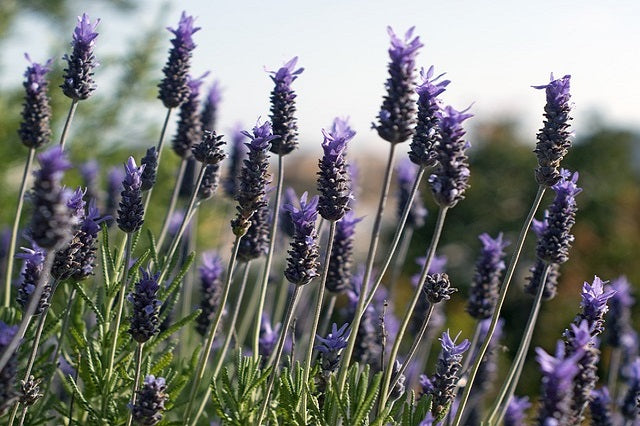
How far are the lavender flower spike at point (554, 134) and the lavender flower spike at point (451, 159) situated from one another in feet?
1.26

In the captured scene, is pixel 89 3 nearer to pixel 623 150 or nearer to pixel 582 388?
pixel 623 150

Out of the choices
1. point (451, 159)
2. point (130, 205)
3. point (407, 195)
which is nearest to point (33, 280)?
point (130, 205)

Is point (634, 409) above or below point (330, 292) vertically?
below

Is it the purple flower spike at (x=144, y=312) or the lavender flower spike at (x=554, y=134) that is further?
the lavender flower spike at (x=554, y=134)

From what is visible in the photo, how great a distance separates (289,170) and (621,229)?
972 cm

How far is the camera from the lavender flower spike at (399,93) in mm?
2611

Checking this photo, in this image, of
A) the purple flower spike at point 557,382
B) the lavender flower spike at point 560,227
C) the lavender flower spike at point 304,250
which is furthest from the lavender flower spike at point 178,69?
the purple flower spike at point 557,382

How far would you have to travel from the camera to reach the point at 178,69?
3.53m

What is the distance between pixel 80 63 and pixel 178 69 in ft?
1.43

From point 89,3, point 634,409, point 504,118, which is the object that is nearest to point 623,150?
point 504,118

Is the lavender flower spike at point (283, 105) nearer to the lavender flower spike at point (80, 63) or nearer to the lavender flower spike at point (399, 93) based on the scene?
the lavender flower spike at point (399, 93)

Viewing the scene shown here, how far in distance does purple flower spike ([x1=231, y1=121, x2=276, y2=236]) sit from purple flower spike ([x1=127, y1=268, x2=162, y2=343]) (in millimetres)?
398

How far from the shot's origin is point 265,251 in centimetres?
357

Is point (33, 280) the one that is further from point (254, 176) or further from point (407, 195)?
point (407, 195)
